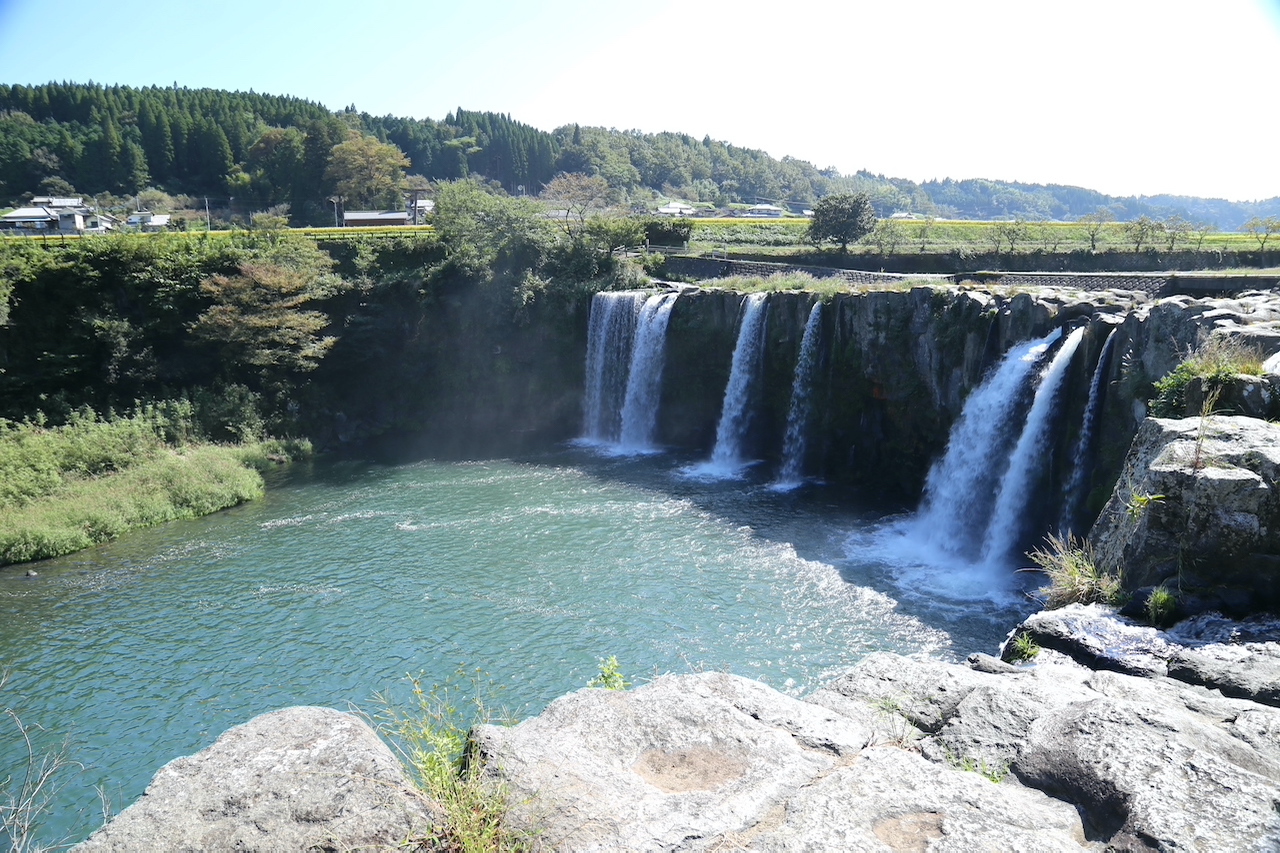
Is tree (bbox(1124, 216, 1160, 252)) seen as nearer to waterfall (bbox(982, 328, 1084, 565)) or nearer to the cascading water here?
the cascading water

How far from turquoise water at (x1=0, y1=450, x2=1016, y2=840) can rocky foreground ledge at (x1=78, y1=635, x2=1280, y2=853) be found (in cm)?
778

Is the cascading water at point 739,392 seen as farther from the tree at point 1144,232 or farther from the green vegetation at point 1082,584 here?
the tree at point 1144,232

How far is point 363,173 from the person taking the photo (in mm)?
75438

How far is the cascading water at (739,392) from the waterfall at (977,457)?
8667 mm

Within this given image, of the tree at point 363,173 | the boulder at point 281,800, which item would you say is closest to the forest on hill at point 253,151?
the tree at point 363,173

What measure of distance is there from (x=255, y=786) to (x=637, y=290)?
3133 cm

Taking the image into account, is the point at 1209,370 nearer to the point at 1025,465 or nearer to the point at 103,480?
the point at 1025,465

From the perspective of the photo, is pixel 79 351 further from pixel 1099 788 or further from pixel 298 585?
pixel 1099 788

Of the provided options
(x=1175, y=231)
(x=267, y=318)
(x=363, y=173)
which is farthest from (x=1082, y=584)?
(x=363, y=173)

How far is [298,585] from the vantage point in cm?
1950

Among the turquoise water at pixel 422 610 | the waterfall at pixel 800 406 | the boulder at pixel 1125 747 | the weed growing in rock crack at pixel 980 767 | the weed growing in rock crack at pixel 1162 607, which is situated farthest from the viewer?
the waterfall at pixel 800 406

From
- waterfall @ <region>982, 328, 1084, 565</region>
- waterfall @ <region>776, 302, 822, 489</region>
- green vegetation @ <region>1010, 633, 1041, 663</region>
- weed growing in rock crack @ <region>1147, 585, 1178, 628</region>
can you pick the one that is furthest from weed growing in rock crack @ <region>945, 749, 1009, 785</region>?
waterfall @ <region>776, 302, 822, 489</region>

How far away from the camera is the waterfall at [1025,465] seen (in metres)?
19.3

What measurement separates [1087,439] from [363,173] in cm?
7203
